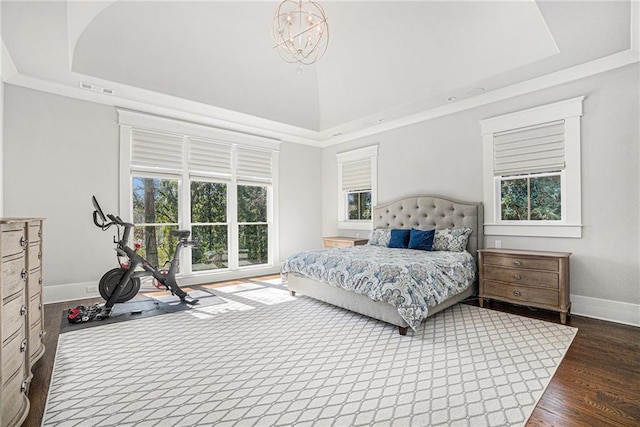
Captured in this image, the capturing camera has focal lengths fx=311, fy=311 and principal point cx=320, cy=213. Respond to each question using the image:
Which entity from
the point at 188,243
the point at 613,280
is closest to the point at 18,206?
the point at 188,243

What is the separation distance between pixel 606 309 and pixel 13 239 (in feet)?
17.4

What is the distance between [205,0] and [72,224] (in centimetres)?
344

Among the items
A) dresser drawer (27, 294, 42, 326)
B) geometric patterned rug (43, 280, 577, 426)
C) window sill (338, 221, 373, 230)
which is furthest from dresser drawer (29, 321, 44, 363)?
window sill (338, 221, 373, 230)

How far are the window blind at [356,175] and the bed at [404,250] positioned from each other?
693 mm

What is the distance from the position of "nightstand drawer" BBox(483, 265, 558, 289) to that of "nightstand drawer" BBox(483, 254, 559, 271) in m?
0.05

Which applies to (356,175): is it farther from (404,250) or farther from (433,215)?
(404,250)

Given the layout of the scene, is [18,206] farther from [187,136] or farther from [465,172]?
[465,172]

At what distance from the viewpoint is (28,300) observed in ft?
7.09

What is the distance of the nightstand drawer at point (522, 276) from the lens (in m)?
3.41

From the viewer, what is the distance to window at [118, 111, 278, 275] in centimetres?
488

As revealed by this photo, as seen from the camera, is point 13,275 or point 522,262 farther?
point 522,262

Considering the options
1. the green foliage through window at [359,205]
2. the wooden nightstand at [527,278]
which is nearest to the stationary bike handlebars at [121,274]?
the green foliage through window at [359,205]

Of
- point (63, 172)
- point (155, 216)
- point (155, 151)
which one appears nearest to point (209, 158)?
point (155, 151)

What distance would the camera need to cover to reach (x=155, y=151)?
16.3 ft
